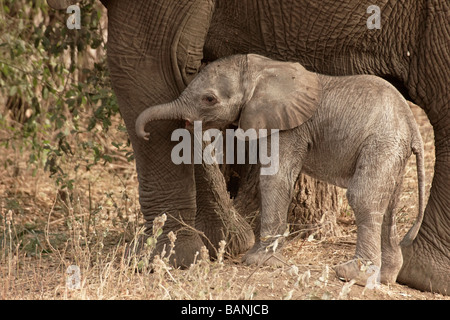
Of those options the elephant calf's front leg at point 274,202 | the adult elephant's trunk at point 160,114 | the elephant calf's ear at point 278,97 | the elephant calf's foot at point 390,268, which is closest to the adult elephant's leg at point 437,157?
the elephant calf's foot at point 390,268

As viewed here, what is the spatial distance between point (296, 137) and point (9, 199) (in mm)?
3016

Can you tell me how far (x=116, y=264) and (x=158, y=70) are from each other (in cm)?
105

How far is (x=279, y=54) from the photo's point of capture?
487 centimetres

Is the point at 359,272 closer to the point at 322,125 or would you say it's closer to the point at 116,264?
the point at 322,125

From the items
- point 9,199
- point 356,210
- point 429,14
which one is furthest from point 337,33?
point 9,199

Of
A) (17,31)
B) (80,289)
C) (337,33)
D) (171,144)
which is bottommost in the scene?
(80,289)

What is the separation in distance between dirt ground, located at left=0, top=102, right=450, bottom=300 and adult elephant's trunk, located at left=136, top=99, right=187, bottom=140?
1.47 ft

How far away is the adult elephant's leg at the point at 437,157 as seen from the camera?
463 centimetres

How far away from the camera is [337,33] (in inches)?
187

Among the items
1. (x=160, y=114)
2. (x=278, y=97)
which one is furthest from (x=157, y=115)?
(x=278, y=97)

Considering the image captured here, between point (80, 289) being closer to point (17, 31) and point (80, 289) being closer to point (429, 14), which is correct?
point (429, 14)

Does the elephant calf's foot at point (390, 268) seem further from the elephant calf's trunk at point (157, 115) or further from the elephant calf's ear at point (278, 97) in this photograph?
the elephant calf's trunk at point (157, 115)

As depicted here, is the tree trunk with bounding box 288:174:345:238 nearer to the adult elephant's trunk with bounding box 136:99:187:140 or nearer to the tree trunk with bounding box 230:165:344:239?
the tree trunk with bounding box 230:165:344:239

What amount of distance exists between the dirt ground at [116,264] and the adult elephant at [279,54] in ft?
0.74
